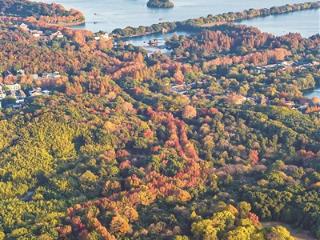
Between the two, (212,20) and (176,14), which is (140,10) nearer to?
(176,14)

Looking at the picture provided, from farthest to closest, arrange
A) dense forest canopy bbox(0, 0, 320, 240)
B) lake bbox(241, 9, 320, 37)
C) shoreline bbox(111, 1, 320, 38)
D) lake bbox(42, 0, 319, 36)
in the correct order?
1. lake bbox(42, 0, 319, 36)
2. lake bbox(241, 9, 320, 37)
3. shoreline bbox(111, 1, 320, 38)
4. dense forest canopy bbox(0, 0, 320, 240)

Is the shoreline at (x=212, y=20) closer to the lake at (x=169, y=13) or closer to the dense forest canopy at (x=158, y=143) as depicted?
the lake at (x=169, y=13)

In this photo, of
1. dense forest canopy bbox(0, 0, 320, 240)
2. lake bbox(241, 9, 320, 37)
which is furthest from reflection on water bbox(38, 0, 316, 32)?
dense forest canopy bbox(0, 0, 320, 240)

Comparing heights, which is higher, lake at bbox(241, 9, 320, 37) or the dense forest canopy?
lake at bbox(241, 9, 320, 37)

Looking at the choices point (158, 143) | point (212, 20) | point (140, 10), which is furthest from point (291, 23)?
point (158, 143)

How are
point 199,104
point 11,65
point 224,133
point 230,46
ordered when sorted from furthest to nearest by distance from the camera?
point 230,46, point 11,65, point 199,104, point 224,133

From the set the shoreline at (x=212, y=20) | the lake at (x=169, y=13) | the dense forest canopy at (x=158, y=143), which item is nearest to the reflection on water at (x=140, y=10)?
the lake at (x=169, y=13)

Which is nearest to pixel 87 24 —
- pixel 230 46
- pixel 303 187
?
pixel 230 46

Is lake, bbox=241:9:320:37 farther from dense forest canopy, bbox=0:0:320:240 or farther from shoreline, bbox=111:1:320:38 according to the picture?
dense forest canopy, bbox=0:0:320:240

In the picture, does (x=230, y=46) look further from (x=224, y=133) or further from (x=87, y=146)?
(x=87, y=146)
